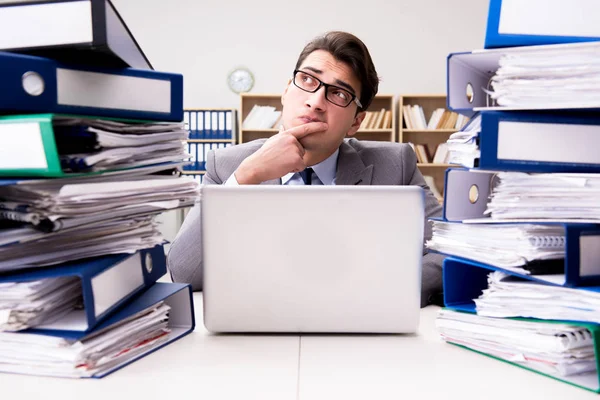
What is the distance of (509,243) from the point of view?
0.70 meters

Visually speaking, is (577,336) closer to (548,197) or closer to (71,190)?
(548,197)

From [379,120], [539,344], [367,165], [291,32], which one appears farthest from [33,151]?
[291,32]

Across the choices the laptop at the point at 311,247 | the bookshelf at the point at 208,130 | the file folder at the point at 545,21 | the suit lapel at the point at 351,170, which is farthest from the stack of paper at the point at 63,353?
the bookshelf at the point at 208,130

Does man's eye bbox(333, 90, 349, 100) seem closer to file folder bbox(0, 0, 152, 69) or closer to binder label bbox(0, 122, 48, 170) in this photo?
file folder bbox(0, 0, 152, 69)

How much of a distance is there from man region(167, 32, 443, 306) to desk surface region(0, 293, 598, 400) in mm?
493

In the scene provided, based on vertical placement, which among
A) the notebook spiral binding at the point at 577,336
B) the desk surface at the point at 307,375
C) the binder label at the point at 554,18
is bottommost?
the desk surface at the point at 307,375

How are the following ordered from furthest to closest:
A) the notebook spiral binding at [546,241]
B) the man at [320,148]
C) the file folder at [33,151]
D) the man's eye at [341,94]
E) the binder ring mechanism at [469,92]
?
the man's eye at [341,94] < the man at [320,148] < the binder ring mechanism at [469,92] < the notebook spiral binding at [546,241] < the file folder at [33,151]

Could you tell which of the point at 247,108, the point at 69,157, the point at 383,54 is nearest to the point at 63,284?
the point at 69,157

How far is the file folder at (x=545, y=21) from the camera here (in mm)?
695

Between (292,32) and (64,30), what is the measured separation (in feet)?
16.0

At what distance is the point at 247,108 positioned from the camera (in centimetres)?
516

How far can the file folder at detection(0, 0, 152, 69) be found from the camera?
62 centimetres

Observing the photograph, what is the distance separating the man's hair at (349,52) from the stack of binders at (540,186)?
34.6 inches

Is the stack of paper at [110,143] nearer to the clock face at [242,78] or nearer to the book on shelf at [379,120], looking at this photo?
the book on shelf at [379,120]
